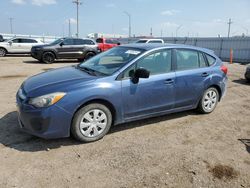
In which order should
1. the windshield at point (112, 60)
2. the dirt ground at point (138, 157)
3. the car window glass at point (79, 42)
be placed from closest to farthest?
the dirt ground at point (138, 157) → the windshield at point (112, 60) → the car window glass at point (79, 42)

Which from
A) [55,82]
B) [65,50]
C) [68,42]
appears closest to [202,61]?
[55,82]

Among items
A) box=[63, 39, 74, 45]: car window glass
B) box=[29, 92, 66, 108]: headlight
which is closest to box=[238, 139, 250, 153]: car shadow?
box=[29, 92, 66, 108]: headlight

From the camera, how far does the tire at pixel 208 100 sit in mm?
5469

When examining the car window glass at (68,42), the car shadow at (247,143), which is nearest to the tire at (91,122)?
the car shadow at (247,143)

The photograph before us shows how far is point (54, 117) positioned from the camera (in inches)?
144

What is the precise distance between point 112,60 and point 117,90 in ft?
3.08

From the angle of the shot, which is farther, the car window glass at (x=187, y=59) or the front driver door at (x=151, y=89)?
the car window glass at (x=187, y=59)

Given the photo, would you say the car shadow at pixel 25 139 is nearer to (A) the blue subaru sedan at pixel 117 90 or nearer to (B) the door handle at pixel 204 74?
(A) the blue subaru sedan at pixel 117 90

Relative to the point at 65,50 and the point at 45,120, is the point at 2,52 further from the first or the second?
the point at 45,120

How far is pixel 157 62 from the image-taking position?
15.5 feet

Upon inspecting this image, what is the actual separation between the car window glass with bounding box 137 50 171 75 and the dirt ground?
3.52 feet

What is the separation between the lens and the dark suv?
15.0 meters

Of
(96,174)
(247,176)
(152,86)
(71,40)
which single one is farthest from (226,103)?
(71,40)

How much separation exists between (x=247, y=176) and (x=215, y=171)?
409mm
